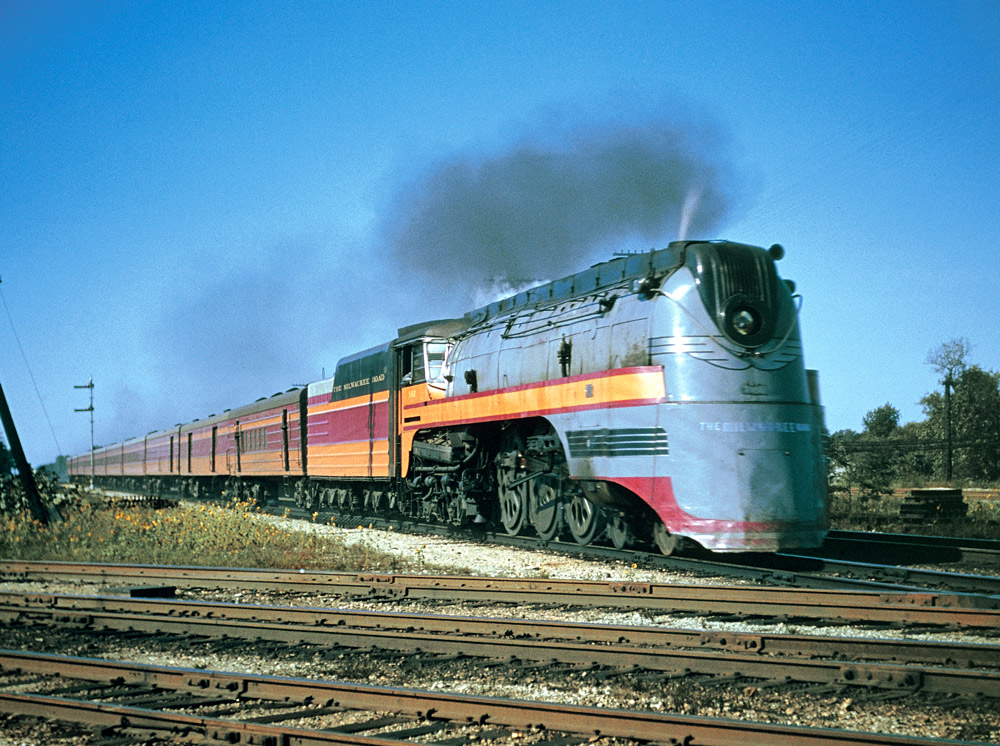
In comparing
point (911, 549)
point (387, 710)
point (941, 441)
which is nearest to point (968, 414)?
point (941, 441)

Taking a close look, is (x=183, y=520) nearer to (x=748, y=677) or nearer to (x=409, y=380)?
(x=409, y=380)

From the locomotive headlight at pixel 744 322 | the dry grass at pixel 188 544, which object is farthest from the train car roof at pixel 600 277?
the dry grass at pixel 188 544

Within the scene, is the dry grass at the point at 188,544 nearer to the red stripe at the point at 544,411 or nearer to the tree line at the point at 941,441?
the red stripe at the point at 544,411

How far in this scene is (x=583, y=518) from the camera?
41.1ft

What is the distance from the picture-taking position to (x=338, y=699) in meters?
5.06

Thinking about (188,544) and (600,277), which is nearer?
(600,277)

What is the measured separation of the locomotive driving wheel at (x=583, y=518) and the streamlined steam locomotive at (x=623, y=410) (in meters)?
0.03

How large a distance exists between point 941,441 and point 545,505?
38456 mm

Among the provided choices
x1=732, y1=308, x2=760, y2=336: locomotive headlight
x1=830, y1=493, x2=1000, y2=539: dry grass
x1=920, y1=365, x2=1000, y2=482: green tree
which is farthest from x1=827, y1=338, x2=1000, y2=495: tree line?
x1=732, y1=308, x2=760, y2=336: locomotive headlight

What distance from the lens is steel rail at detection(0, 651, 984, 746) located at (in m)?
4.09

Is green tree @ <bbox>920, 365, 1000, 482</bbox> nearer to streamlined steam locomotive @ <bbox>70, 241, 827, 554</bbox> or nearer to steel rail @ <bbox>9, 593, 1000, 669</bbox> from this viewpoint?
streamlined steam locomotive @ <bbox>70, 241, 827, 554</bbox>

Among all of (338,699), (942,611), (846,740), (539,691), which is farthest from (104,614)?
(942,611)

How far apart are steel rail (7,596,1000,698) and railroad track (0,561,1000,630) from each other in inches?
48.9

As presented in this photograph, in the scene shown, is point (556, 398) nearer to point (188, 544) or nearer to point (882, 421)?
point (188, 544)
